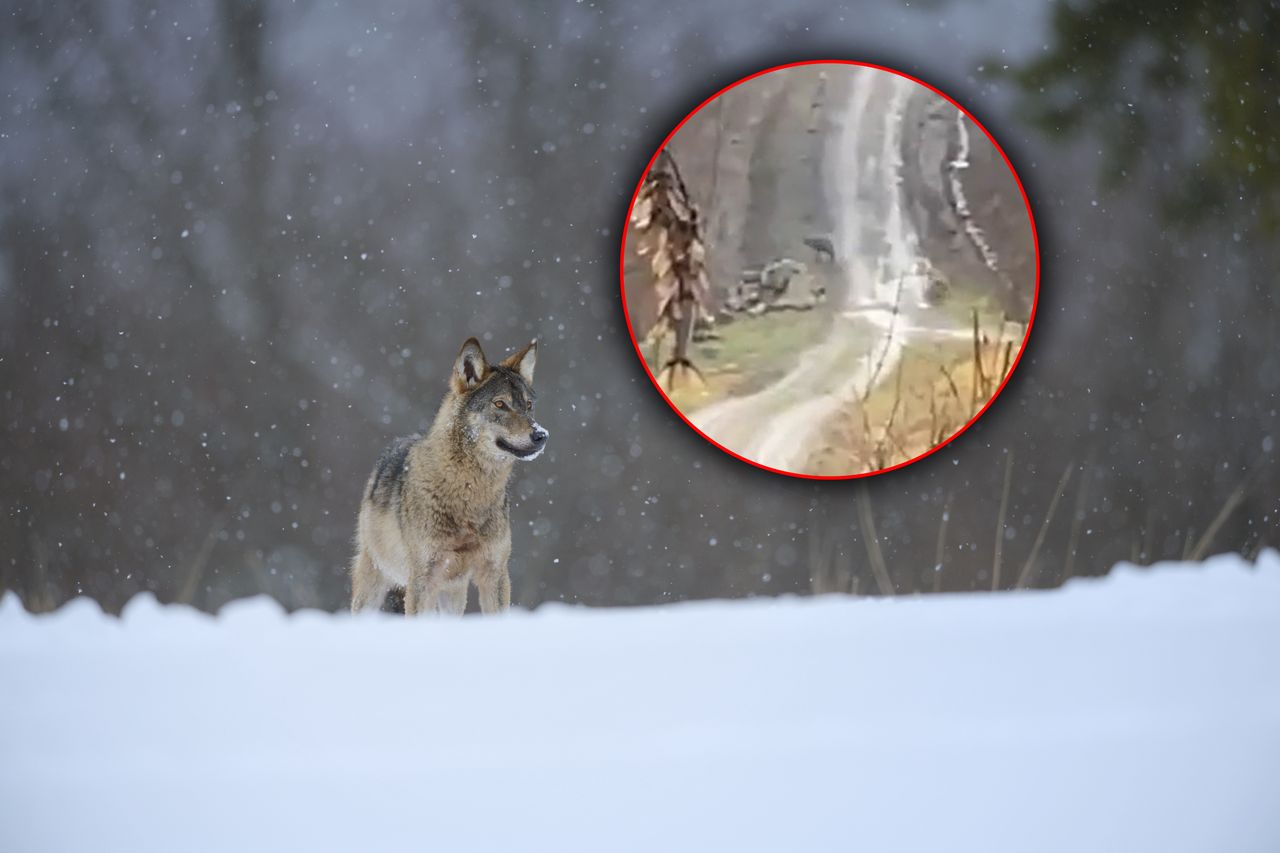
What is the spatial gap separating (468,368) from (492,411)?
10 cm

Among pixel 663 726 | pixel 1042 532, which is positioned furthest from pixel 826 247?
pixel 663 726

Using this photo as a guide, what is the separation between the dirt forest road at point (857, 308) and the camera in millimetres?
2367

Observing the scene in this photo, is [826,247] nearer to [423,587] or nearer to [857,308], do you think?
[857,308]

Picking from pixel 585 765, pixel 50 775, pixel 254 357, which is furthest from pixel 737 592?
pixel 50 775

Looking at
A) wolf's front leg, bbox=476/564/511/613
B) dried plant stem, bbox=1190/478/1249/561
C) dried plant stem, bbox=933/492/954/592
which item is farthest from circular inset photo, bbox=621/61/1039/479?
dried plant stem, bbox=1190/478/1249/561

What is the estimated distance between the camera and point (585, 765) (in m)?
1.89

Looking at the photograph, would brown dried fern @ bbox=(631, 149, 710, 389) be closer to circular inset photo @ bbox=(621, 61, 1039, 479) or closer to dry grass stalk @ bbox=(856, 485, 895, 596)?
circular inset photo @ bbox=(621, 61, 1039, 479)

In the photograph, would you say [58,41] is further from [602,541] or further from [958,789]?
[958,789]

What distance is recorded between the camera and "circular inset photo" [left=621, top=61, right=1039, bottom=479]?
2.37 meters

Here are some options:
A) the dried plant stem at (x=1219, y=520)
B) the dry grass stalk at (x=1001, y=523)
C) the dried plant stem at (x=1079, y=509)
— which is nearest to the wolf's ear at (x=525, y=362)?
the dry grass stalk at (x=1001, y=523)

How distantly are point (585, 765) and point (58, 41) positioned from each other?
187cm

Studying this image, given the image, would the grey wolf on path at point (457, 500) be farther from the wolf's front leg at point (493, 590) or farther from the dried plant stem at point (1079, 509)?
the dried plant stem at point (1079, 509)

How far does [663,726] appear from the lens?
1985 mm

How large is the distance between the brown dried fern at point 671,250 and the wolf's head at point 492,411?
1.06 ft
